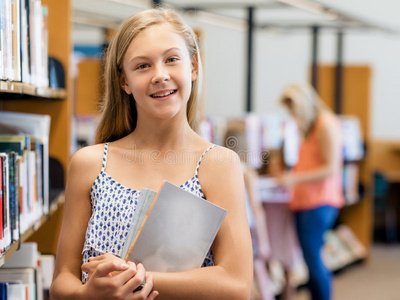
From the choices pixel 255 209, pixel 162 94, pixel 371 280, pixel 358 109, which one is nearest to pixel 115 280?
pixel 162 94

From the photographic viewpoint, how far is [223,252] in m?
1.31

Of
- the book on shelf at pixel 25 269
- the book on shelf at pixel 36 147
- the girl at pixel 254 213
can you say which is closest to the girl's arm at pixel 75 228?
the book on shelf at pixel 25 269

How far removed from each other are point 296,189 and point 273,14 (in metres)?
5.00

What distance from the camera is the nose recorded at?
1.30m

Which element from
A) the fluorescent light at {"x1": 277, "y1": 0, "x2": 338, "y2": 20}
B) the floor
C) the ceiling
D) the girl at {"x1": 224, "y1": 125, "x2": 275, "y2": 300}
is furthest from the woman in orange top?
the floor

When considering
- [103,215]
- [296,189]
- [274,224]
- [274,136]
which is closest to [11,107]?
[103,215]

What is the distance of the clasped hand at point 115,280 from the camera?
46.8 inches

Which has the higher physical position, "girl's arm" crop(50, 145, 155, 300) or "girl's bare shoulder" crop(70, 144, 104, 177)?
"girl's bare shoulder" crop(70, 144, 104, 177)

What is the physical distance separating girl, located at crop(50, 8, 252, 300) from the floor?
11.8ft

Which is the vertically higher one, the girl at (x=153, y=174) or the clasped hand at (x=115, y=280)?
the girl at (x=153, y=174)

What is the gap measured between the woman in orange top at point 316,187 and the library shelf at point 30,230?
1.78 metres

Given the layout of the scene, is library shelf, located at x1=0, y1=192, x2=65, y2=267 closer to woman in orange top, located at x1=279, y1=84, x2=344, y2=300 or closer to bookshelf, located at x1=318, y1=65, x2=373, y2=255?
woman in orange top, located at x1=279, y1=84, x2=344, y2=300

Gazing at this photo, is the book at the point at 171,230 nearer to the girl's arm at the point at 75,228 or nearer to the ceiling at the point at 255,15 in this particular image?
the girl's arm at the point at 75,228

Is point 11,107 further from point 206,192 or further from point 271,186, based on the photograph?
point 271,186
